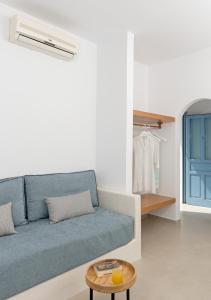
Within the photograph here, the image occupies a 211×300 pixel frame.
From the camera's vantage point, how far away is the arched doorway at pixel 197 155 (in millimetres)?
5148

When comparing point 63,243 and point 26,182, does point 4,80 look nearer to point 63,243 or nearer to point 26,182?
point 26,182

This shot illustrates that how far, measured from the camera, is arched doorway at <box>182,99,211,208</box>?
5148 millimetres

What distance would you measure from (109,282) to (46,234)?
760mm

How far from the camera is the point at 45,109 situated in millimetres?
2971

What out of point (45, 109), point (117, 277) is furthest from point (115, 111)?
point (117, 277)

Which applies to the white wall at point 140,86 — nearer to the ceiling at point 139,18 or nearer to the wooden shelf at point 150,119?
the wooden shelf at point 150,119

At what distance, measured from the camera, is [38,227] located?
7.67 ft

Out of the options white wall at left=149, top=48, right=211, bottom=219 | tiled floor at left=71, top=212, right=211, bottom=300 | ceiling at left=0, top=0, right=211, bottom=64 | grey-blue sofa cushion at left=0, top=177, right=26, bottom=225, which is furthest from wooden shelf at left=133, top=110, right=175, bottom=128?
grey-blue sofa cushion at left=0, top=177, right=26, bottom=225

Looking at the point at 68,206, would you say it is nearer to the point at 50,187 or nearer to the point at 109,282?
the point at 50,187

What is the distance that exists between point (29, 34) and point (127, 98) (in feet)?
4.41

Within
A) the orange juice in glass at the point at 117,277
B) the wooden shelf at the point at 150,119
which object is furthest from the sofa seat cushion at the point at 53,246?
the wooden shelf at the point at 150,119

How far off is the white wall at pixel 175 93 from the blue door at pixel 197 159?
4.03 ft

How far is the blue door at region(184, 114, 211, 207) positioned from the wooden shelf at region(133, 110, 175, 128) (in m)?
1.38

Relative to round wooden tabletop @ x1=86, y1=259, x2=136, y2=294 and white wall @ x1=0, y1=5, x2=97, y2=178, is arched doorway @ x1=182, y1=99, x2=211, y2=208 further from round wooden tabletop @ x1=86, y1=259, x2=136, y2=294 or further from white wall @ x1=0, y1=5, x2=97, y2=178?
round wooden tabletop @ x1=86, y1=259, x2=136, y2=294
